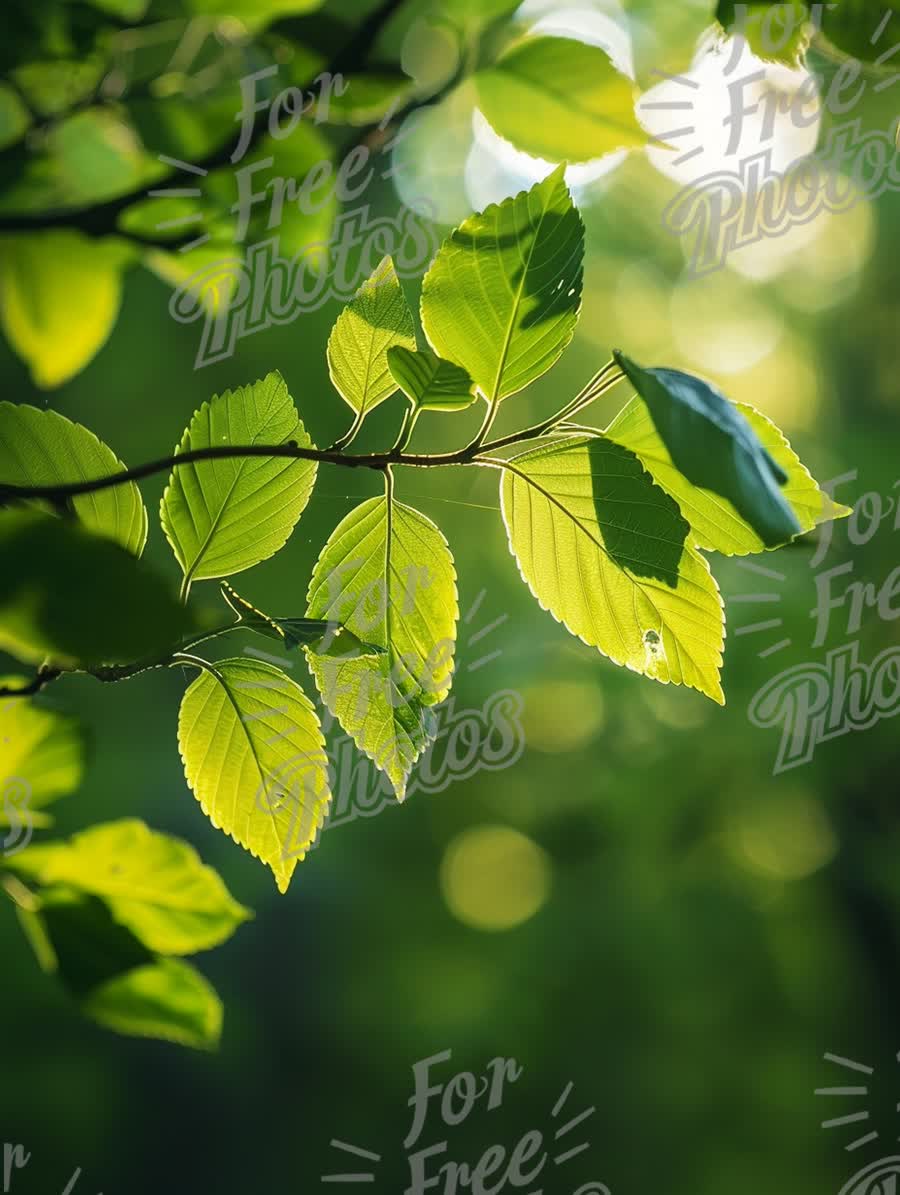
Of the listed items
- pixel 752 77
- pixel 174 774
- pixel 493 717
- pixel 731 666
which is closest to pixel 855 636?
pixel 731 666

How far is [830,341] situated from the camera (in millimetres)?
4137

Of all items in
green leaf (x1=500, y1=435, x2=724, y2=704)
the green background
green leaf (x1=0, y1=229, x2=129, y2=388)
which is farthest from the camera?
the green background

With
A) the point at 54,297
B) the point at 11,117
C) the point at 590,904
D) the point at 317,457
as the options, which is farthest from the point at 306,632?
the point at 590,904

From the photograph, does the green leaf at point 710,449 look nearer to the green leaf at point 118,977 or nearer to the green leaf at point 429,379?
the green leaf at point 429,379

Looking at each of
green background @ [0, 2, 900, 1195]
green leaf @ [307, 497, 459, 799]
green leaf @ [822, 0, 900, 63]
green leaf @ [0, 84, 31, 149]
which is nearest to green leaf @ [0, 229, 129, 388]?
green leaf @ [0, 84, 31, 149]

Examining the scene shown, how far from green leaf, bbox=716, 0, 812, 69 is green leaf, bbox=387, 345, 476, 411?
145mm

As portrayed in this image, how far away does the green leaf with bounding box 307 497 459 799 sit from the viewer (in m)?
0.27

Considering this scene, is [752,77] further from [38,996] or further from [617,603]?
[38,996]

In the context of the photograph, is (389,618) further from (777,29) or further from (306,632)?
(777,29)

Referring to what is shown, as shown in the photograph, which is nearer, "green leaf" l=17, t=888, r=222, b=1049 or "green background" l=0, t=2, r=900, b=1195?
"green leaf" l=17, t=888, r=222, b=1049

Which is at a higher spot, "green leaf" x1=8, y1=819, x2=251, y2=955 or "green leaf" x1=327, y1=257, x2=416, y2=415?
"green leaf" x1=327, y1=257, x2=416, y2=415

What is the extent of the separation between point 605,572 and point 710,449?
79 millimetres

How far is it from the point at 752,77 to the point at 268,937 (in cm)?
372

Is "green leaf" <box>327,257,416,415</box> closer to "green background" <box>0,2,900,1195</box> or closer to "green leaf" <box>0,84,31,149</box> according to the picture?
"green leaf" <box>0,84,31,149</box>
